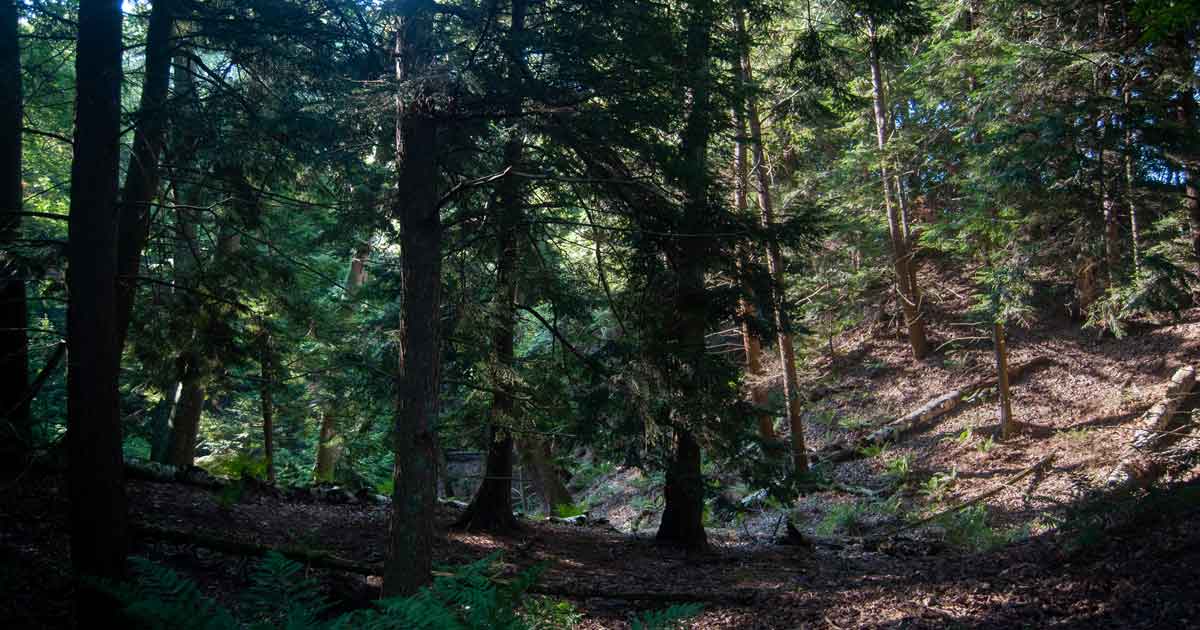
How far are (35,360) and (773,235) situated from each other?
15.5 m

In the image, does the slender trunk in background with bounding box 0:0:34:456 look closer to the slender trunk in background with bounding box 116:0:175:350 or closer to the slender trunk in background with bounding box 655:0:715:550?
the slender trunk in background with bounding box 116:0:175:350

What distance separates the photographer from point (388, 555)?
227 inches

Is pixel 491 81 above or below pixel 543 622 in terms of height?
above

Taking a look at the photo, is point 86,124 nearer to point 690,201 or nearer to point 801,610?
point 690,201

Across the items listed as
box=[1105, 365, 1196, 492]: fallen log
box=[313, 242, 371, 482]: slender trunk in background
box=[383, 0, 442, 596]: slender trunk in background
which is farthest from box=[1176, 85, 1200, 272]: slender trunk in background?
box=[313, 242, 371, 482]: slender trunk in background

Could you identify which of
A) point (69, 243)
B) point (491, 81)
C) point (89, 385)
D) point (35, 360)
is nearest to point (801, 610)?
point (491, 81)

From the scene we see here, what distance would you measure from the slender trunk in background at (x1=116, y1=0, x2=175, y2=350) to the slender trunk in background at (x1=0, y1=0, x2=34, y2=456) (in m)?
0.87

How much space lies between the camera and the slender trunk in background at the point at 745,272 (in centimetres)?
865

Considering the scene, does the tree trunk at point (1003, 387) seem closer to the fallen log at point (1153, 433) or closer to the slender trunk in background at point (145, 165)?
the fallen log at point (1153, 433)

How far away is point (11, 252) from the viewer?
676cm

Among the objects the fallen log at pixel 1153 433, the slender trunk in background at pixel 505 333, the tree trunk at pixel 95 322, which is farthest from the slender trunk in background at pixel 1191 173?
the tree trunk at pixel 95 322

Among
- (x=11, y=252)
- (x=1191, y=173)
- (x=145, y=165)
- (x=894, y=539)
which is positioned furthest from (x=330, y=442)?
(x=1191, y=173)

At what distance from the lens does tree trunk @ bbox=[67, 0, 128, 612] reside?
532cm

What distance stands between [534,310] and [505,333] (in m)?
0.60
